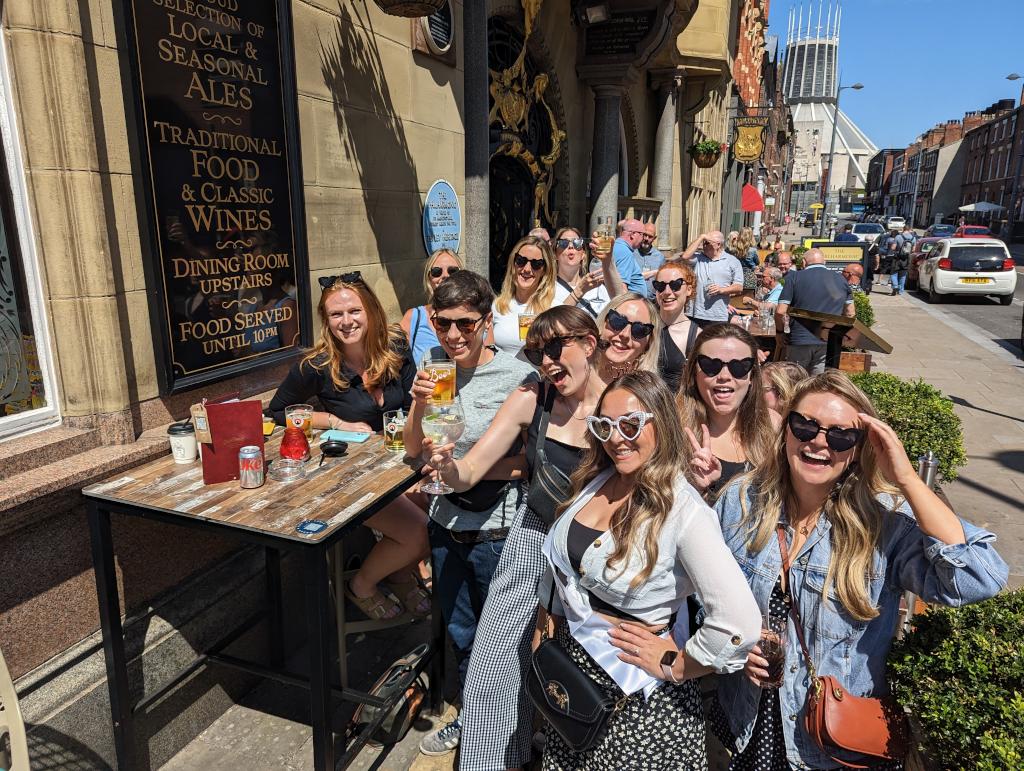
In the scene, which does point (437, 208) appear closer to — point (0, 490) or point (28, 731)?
point (0, 490)

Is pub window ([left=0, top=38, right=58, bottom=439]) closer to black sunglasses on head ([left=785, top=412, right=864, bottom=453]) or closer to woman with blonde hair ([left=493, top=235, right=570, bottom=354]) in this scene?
woman with blonde hair ([left=493, top=235, right=570, bottom=354])

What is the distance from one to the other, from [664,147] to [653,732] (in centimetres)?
1544

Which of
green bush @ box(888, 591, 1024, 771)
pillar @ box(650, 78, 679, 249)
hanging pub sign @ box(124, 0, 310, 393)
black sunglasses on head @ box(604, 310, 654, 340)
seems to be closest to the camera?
green bush @ box(888, 591, 1024, 771)

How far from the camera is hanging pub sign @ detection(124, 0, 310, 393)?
3.26m

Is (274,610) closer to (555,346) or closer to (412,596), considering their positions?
(412,596)

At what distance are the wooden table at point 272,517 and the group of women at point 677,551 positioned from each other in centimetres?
37

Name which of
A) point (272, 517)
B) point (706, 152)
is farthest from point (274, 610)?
point (706, 152)

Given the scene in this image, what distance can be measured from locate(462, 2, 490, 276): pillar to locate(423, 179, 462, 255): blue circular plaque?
4.7 inches

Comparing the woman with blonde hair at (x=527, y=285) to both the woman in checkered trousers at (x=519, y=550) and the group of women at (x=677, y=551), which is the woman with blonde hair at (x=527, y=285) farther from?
the woman in checkered trousers at (x=519, y=550)

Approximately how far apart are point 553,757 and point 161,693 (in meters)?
1.98

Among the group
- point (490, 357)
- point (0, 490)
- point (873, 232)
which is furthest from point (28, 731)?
point (873, 232)

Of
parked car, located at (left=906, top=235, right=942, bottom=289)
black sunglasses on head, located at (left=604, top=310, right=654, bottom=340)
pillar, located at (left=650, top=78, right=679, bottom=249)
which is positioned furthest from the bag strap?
parked car, located at (left=906, top=235, right=942, bottom=289)

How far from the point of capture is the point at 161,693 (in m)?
3.20

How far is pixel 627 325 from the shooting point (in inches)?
133
